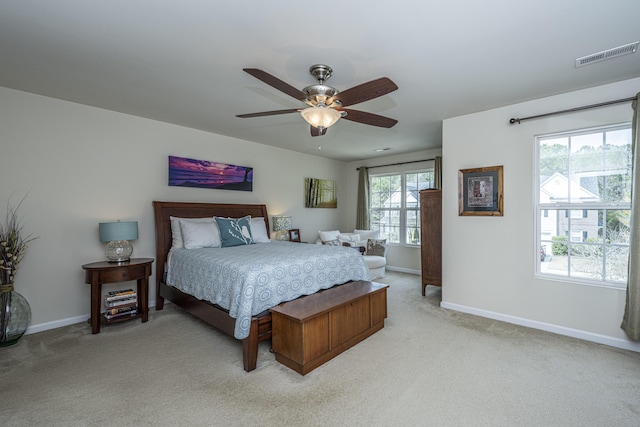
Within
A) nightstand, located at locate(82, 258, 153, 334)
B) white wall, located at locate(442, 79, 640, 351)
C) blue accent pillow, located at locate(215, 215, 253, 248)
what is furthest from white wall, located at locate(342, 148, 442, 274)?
nightstand, located at locate(82, 258, 153, 334)

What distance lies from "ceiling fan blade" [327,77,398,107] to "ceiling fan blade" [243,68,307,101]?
0.86ft

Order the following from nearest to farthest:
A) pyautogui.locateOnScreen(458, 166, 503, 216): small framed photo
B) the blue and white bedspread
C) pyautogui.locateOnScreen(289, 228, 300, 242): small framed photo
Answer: the blue and white bedspread < pyautogui.locateOnScreen(458, 166, 503, 216): small framed photo < pyautogui.locateOnScreen(289, 228, 300, 242): small framed photo

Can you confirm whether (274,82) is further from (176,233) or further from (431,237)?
(431,237)

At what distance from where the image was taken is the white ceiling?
174 centimetres

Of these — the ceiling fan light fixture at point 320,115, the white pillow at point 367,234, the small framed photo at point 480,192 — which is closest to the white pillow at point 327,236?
the white pillow at point 367,234

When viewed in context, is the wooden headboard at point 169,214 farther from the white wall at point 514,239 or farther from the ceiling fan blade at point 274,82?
the white wall at point 514,239

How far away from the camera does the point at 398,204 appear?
623 centimetres

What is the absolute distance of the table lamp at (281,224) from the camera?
17.0ft

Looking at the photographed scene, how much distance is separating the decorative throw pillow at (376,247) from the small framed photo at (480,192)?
6.90ft

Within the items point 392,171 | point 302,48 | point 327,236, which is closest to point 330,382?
point 302,48

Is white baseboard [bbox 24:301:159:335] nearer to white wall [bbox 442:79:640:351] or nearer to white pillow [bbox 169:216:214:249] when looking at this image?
white pillow [bbox 169:216:214:249]

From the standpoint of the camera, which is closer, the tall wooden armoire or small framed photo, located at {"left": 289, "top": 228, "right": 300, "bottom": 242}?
the tall wooden armoire

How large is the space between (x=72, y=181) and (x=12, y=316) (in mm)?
1446

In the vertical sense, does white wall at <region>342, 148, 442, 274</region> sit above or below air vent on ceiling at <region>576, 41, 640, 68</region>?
below
